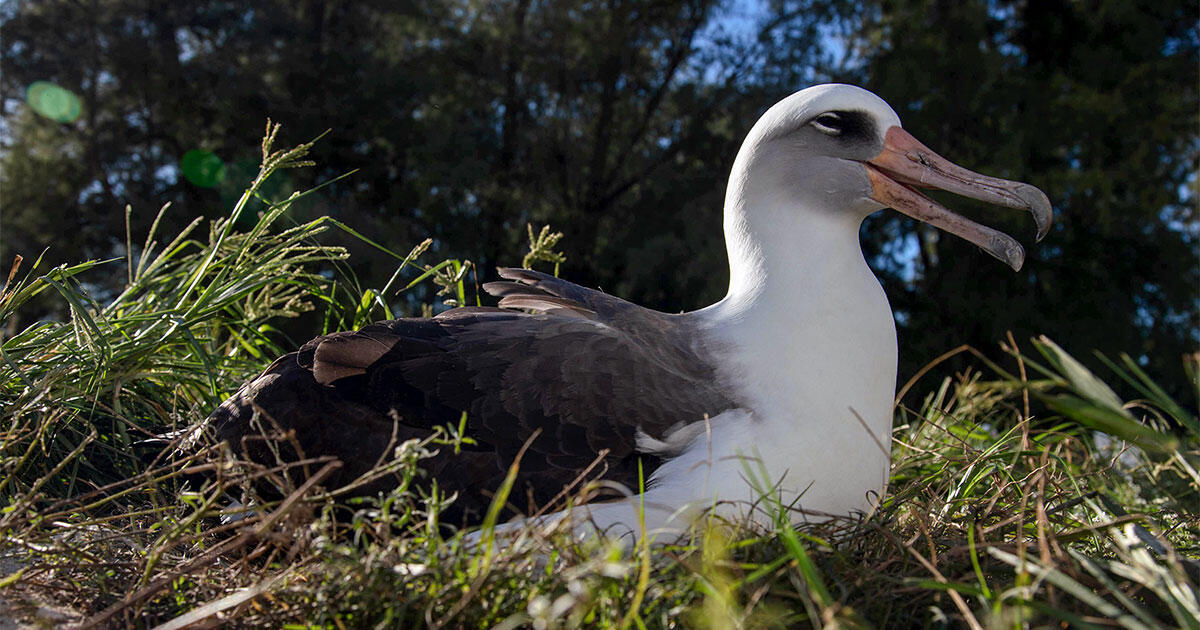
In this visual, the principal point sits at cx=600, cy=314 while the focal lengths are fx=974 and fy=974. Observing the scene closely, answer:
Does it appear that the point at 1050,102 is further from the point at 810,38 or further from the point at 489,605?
the point at 489,605

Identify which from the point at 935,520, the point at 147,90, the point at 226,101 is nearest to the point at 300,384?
the point at 935,520

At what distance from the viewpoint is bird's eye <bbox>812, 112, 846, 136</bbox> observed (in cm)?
279

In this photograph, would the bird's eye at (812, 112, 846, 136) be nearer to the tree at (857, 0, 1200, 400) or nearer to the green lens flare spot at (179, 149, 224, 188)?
the tree at (857, 0, 1200, 400)

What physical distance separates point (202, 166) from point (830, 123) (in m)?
13.0

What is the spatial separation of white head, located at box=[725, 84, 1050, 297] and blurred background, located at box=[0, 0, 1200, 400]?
9.61 m

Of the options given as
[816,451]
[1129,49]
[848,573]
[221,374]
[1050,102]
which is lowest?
[221,374]

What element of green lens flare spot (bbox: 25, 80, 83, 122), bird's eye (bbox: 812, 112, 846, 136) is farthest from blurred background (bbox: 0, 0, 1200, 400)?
bird's eye (bbox: 812, 112, 846, 136)

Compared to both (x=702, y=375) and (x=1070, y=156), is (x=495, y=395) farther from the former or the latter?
(x=1070, y=156)

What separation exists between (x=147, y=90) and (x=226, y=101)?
1.62 meters

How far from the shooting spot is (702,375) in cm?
248

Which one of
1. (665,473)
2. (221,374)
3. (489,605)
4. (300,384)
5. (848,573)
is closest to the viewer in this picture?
(489,605)

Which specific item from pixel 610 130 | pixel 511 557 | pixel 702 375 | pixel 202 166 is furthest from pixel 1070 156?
pixel 511 557

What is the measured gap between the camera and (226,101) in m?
14.1

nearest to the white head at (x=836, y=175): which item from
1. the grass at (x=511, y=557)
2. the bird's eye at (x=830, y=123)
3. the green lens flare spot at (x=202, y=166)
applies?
the bird's eye at (x=830, y=123)
